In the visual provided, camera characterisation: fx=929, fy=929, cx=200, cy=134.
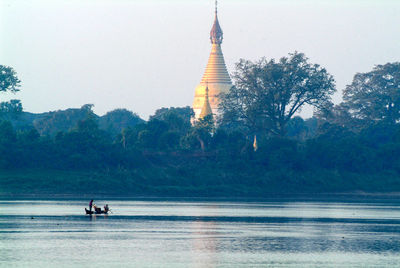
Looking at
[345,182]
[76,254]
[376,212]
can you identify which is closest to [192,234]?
[76,254]

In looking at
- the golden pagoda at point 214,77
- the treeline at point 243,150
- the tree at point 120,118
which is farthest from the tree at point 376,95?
the tree at point 120,118

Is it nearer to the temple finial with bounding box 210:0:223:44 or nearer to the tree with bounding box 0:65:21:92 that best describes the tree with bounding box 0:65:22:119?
the tree with bounding box 0:65:21:92

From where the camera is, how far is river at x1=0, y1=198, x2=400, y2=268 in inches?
1591

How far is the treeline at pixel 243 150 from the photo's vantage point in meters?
94.2

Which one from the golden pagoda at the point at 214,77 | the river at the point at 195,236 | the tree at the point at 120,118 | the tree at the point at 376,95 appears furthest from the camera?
the tree at the point at 120,118

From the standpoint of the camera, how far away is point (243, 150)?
104188 mm

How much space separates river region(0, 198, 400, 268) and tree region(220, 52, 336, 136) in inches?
1604

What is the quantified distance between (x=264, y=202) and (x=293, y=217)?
20266mm

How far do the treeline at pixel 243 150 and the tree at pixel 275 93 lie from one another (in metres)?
0.13

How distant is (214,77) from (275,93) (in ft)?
158

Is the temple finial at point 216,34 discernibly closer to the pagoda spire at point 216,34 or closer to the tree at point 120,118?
the pagoda spire at point 216,34

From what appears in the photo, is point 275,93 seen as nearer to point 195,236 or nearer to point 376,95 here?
point 376,95

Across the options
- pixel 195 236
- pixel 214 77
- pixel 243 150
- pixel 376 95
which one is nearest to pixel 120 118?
pixel 214 77

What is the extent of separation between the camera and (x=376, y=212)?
244ft
